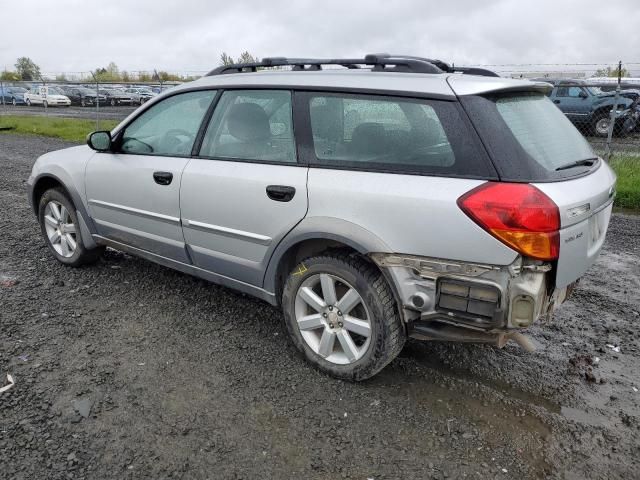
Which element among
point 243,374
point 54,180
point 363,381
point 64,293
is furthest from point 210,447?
point 54,180

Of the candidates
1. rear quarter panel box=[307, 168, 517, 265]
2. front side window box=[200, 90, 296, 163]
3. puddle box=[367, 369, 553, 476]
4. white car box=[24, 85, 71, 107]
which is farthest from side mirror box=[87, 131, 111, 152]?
white car box=[24, 85, 71, 107]

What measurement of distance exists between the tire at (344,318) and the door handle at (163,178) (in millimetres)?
1129

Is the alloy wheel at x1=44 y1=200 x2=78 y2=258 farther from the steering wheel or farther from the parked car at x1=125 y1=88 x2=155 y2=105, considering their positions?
the parked car at x1=125 y1=88 x2=155 y2=105

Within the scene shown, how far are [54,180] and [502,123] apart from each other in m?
3.85

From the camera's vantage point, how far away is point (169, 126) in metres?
3.95

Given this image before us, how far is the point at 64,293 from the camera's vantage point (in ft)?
14.1

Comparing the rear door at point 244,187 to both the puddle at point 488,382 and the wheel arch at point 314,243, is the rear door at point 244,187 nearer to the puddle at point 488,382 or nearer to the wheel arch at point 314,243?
the wheel arch at point 314,243

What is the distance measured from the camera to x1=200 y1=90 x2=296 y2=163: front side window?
10.7ft

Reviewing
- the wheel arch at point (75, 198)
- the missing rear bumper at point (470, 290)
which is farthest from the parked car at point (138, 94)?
the missing rear bumper at point (470, 290)

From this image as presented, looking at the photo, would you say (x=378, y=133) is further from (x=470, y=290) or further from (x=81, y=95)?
(x=81, y=95)

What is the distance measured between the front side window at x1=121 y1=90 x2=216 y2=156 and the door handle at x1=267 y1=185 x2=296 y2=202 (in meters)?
0.85

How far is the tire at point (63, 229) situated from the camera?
4660mm

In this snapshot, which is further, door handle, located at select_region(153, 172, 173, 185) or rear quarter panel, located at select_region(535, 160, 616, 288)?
door handle, located at select_region(153, 172, 173, 185)

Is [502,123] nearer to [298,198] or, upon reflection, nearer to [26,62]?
[298,198]
